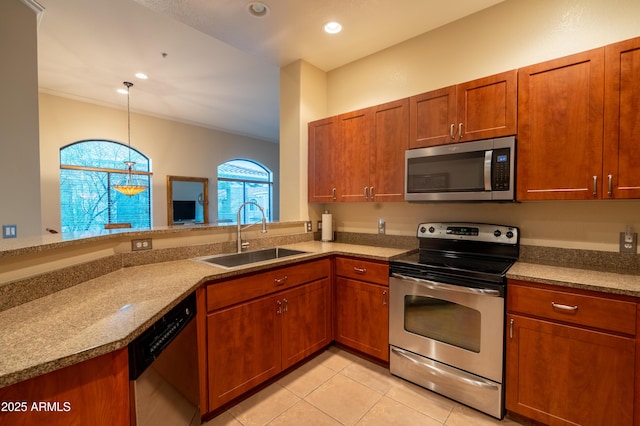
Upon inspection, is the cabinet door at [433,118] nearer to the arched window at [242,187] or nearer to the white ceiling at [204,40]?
the white ceiling at [204,40]

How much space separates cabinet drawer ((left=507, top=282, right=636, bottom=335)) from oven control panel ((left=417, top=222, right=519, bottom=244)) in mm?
525

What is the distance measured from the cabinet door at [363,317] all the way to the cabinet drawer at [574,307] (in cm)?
86

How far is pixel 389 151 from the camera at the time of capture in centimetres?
248

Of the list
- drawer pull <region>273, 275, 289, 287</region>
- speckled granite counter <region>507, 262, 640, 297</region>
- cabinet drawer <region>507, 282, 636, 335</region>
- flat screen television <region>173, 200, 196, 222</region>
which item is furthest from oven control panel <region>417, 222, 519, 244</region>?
flat screen television <region>173, 200, 196, 222</region>

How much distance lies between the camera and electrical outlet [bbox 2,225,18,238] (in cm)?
225

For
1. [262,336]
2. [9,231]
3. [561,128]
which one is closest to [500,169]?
[561,128]

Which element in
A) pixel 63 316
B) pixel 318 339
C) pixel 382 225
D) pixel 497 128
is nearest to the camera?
pixel 63 316

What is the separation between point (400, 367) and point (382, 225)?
124 cm

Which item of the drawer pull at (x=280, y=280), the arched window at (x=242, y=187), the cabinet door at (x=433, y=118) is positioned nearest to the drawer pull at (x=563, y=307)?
the cabinet door at (x=433, y=118)

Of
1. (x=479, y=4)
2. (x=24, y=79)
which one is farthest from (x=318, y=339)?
(x=24, y=79)

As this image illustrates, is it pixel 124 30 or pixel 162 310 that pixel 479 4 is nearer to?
pixel 162 310

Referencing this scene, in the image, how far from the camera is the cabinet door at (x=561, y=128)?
1650 mm

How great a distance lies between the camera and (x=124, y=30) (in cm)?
288

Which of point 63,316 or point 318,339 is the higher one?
point 63,316
